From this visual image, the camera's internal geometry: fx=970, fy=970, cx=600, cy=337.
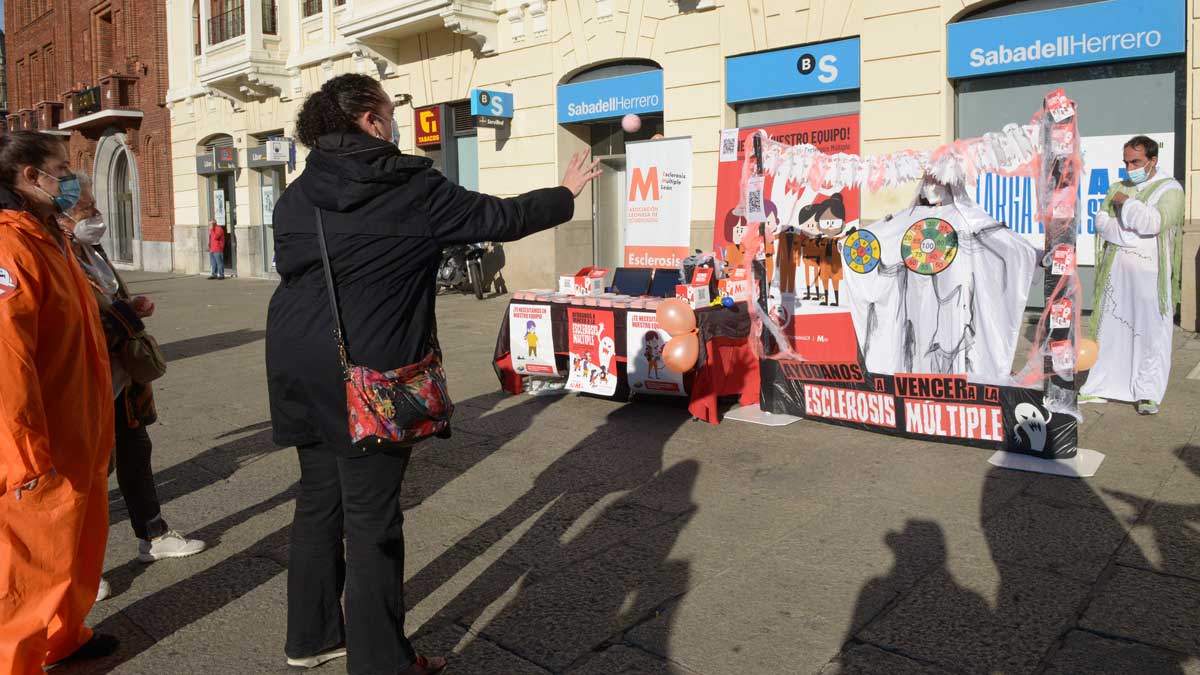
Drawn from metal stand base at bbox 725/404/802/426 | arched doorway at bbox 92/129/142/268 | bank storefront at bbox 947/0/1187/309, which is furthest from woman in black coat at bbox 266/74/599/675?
arched doorway at bbox 92/129/142/268

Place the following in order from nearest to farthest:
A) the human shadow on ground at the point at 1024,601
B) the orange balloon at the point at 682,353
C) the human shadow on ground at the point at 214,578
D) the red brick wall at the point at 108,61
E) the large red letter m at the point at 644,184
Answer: the human shadow on ground at the point at 1024,601 < the human shadow on ground at the point at 214,578 < the orange balloon at the point at 682,353 < the large red letter m at the point at 644,184 < the red brick wall at the point at 108,61

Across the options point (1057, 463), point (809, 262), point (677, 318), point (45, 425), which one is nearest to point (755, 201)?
point (809, 262)

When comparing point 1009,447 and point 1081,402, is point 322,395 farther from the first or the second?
point 1081,402

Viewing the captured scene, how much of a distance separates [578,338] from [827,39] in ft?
21.0

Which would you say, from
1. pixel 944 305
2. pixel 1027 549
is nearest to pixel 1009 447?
pixel 944 305

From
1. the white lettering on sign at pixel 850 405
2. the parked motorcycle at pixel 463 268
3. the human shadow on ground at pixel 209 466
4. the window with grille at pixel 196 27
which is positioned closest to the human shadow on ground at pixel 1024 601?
the white lettering on sign at pixel 850 405

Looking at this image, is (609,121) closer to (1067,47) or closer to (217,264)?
(1067,47)

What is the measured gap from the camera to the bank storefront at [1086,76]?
969cm

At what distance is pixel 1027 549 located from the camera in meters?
4.23

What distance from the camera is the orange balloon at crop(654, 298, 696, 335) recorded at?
6680 mm

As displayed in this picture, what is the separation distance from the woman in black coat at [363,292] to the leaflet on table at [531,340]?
4.71m

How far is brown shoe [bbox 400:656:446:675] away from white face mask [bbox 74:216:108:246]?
2.27 metres

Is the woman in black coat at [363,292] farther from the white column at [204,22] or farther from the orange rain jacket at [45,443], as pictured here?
the white column at [204,22]

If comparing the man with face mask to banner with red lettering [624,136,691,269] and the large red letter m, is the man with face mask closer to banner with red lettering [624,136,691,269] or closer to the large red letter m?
banner with red lettering [624,136,691,269]
